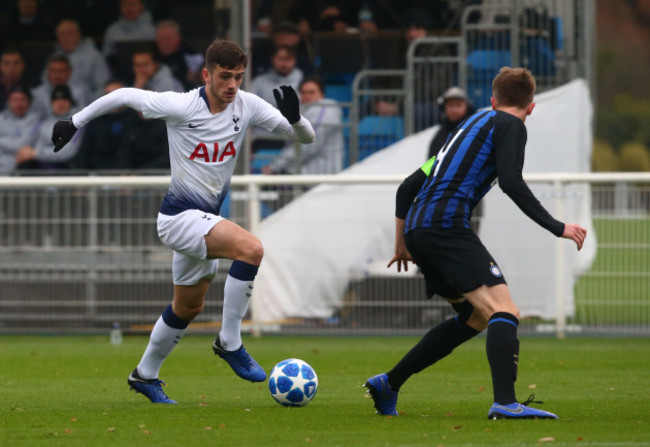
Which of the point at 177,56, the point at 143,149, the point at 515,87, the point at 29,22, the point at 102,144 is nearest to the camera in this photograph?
the point at 515,87

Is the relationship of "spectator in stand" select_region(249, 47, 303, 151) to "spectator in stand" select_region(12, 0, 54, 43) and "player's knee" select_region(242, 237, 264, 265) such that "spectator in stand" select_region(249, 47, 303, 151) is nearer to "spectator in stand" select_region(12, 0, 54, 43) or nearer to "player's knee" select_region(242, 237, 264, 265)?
"spectator in stand" select_region(12, 0, 54, 43)

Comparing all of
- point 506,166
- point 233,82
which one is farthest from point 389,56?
point 506,166

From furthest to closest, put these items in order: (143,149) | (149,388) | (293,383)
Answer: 1. (143,149)
2. (149,388)
3. (293,383)

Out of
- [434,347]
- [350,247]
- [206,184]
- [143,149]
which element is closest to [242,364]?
[206,184]

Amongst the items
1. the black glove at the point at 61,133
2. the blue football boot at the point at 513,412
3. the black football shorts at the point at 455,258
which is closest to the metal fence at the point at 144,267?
the black glove at the point at 61,133

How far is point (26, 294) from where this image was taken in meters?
13.5

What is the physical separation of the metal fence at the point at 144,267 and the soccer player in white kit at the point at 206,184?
5127 mm

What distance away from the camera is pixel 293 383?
24.4 ft

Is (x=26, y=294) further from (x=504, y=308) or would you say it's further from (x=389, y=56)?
(x=504, y=308)

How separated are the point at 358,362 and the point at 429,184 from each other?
4130 millimetres

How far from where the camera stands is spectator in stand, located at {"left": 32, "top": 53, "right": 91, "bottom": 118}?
16016 mm

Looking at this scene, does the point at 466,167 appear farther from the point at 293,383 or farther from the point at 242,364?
the point at 242,364

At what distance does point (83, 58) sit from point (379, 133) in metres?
4.18

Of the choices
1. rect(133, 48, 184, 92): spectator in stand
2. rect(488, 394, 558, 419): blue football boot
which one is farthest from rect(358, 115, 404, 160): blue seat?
rect(488, 394, 558, 419): blue football boot
